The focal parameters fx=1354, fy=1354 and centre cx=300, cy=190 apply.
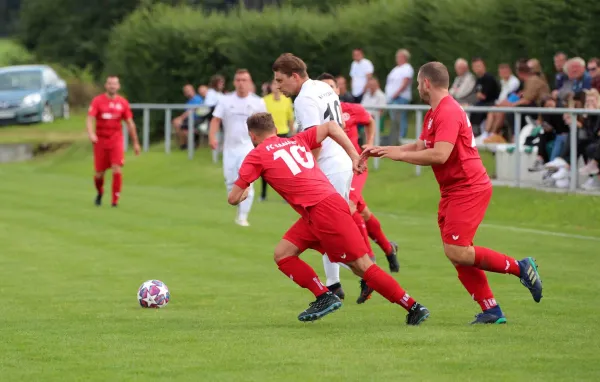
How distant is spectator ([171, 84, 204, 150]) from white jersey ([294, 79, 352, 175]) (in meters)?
19.8

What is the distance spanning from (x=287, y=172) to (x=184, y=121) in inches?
915

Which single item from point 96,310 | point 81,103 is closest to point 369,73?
point 96,310

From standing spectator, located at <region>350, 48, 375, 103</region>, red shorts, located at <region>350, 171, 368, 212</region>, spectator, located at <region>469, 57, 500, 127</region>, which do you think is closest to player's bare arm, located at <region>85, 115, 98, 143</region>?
spectator, located at <region>469, 57, 500, 127</region>

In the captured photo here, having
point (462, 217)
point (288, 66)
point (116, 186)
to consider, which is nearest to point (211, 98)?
point (116, 186)

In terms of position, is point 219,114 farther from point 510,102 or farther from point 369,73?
point 369,73

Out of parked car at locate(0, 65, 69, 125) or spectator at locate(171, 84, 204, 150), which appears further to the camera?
parked car at locate(0, 65, 69, 125)

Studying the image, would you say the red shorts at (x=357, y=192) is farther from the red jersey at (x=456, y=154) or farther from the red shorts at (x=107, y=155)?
the red shorts at (x=107, y=155)

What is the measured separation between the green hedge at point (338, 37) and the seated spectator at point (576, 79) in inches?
171

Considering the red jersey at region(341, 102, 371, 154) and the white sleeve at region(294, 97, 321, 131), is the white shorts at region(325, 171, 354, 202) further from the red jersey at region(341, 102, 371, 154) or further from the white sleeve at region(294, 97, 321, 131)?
the red jersey at region(341, 102, 371, 154)

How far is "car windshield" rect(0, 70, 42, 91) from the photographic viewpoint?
39.9 meters

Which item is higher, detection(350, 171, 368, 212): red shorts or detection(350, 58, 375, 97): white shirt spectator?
detection(350, 58, 375, 97): white shirt spectator

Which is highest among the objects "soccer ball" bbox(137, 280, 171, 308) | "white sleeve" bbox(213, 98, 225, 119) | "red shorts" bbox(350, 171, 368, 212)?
"white sleeve" bbox(213, 98, 225, 119)

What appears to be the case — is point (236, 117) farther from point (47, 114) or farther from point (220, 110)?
point (47, 114)

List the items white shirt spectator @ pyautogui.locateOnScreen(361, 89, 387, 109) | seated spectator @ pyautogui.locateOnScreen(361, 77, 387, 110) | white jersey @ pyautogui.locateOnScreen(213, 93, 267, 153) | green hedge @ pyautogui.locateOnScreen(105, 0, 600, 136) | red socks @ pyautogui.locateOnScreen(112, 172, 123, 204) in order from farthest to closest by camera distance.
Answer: white shirt spectator @ pyautogui.locateOnScreen(361, 89, 387, 109)
seated spectator @ pyautogui.locateOnScreen(361, 77, 387, 110)
green hedge @ pyautogui.locateOnScreen(105, 0, 600, 136)
red socks @ pyautogui.locateOnScreen(112, 172, 123, 204)
white jersey @ pyautogui.locateOnScreen(213, 93, 267, 153)
